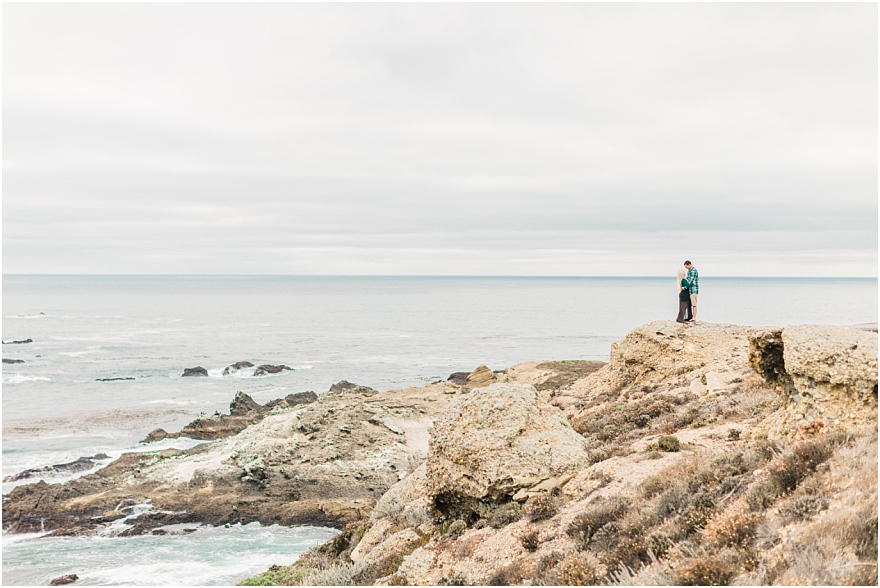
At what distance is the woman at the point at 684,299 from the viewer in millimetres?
22438

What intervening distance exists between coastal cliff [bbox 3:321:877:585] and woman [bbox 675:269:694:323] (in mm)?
1144

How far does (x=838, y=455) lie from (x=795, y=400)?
253 cm

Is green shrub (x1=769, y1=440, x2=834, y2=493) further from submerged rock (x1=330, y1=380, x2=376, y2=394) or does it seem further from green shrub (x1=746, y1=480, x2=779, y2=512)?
submerged rock (x1=330, y1=380, x2=376, y2=394)

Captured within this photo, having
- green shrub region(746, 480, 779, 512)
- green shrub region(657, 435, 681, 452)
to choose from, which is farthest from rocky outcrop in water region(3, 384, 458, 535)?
green shrub region(746, 480, 779, 512)

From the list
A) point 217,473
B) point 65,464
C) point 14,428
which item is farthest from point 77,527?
point 14,428

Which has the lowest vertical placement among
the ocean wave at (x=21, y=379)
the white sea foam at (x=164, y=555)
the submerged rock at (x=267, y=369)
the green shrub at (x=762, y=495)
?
the ocean wave at (x=21, y=379)

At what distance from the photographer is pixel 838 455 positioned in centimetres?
741

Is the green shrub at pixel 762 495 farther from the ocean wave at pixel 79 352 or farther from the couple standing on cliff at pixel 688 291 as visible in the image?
the ocean wave at pixel 79 352

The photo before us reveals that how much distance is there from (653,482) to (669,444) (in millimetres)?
2087

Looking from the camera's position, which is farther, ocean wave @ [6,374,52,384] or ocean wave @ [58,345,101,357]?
ocean wave @ [58,345,101,357]

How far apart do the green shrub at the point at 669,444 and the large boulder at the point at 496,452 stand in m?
1.52

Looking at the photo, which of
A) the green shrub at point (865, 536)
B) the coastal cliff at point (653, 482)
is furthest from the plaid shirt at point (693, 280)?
the green shrub at point (865, 536)

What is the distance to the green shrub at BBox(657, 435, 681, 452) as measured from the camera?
10.8 metres

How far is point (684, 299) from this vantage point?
23.4 metres
